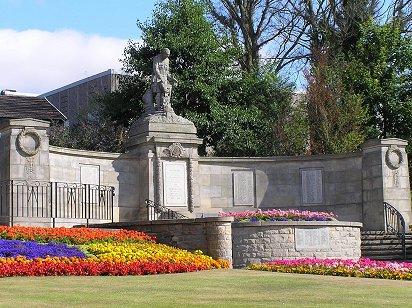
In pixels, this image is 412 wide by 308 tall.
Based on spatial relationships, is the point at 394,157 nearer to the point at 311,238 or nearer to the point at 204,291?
the point at 311,238

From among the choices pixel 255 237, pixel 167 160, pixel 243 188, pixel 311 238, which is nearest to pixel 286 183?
pixel 243 188

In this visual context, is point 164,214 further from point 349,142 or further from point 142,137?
point 349,142

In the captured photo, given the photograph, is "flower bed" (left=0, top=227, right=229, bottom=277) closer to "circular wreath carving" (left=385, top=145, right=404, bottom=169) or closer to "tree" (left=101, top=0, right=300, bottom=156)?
"circular wreath carving" (left=385, top=145, right=404, bottom=169)

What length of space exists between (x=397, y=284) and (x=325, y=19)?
93.8 ft

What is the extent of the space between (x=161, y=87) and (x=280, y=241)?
27.0ft

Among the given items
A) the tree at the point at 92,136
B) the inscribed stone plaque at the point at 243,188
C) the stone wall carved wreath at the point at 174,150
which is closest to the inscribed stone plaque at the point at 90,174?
the stone wall carved wreath at the point at 174,150

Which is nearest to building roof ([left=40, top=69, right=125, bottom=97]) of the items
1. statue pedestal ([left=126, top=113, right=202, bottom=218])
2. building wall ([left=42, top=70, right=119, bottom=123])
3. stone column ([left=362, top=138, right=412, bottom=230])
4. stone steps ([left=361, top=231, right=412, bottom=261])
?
building wall ([left=42, top=70, right=119, bottom=123])

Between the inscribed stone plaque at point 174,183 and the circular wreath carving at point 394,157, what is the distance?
666 cm

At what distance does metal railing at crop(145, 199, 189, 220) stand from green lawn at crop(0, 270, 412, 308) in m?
9.97

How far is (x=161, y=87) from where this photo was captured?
2841 centimetres

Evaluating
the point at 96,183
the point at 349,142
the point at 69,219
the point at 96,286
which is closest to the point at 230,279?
the point at 96,286

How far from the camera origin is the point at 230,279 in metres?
15.6

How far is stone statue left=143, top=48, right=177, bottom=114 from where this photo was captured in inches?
1121

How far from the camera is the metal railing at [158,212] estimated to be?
26.7 meters
